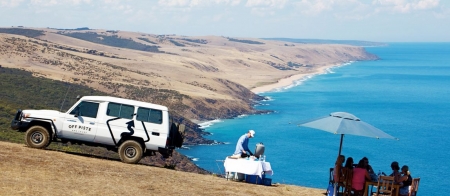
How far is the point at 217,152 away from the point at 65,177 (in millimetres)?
54763

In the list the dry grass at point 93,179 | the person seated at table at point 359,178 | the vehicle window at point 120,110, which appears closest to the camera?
the dry grass at point 93,179

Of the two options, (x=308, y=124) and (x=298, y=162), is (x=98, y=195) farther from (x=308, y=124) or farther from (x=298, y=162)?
(x=298, y=162)

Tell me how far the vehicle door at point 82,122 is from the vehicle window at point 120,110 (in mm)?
375

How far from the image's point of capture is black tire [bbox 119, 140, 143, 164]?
18.2 m

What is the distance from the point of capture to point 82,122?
60.1 feet

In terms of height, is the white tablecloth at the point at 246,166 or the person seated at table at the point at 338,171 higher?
the person seated at table at the point at 338,171

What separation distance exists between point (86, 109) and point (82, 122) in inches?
15.4

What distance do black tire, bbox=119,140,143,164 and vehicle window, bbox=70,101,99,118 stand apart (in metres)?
1.22

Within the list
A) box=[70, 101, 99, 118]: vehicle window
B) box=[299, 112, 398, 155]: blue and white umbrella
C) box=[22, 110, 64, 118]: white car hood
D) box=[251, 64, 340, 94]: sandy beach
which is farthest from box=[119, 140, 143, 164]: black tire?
box=[251, 64, 340, 94]: sandy beach

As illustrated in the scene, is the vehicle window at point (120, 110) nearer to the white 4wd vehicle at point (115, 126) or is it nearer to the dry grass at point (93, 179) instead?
the white 4wd vehicle at point (115, 126)

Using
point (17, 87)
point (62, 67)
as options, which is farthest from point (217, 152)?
point (62, 67)

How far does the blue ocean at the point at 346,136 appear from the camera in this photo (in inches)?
2458

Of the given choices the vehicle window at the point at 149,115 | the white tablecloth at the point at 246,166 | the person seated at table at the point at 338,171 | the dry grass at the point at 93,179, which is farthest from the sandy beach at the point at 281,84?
the person seated at table at the point at 338,171

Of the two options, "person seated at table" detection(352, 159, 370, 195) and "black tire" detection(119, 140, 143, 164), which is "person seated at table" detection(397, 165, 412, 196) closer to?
"person seated at table" detection(352, 159, 370, 195)
